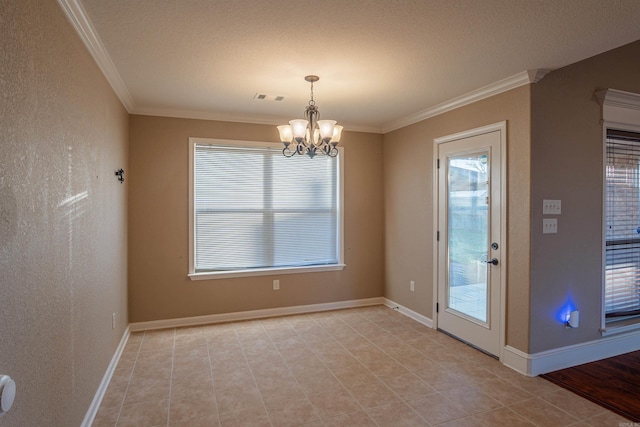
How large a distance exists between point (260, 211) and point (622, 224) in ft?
12.2

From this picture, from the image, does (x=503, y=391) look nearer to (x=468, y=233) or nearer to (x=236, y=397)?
(x=468, y=233)

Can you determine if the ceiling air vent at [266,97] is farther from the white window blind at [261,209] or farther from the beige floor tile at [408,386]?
the beige floor tile at [408,386]

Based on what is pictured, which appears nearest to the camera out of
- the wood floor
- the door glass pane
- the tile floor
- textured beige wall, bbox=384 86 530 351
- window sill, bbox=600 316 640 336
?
the tile floor

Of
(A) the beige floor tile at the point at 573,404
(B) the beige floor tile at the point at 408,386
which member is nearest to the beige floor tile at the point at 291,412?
(B) the beige floor tile at the point at 408,386

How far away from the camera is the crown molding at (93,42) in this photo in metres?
1.88

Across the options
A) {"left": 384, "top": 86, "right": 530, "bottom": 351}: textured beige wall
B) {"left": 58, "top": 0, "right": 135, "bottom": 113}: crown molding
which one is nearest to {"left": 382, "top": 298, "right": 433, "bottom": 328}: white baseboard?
{"left": 384, "top": 86, "right": 530, "bottom": 351}: textured beige wall

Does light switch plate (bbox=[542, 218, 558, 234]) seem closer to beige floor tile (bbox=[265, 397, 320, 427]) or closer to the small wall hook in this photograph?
beige floor tile (bbox=[265, 397, 320, 427])

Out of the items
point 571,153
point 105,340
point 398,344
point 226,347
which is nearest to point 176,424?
point 105,340

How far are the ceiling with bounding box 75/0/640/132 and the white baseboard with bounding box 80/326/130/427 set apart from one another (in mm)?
2303

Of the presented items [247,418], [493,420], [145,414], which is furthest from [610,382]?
[145,414]

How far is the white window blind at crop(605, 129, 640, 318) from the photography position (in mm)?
3256

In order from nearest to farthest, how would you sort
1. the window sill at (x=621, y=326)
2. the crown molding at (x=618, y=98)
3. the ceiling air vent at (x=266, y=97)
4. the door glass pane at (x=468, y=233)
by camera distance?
the crown molding at (x=618, y=98), the window sill at (x=621, y=326), the door glass pane at (x=468, y=233), the ceiling air vent at (x=266, y=97)

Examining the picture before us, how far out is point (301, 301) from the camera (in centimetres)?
462

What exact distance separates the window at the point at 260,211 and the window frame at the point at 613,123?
2.76 metres
